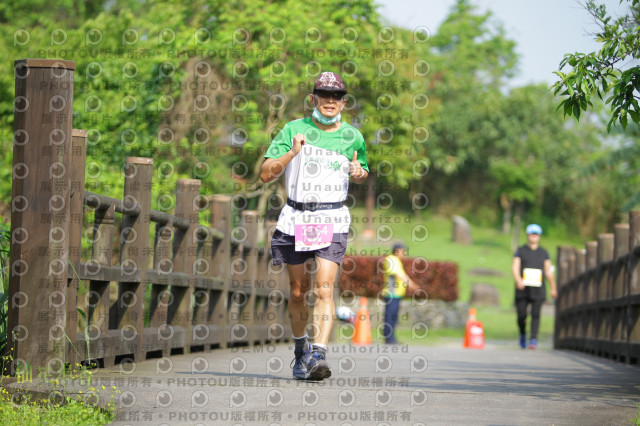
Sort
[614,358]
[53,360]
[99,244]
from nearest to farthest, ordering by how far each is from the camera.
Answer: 1. [53,360]
2. [99,244]
3. [614,358]

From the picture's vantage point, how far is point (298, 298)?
6906 millimetres

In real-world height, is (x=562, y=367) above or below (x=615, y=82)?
below

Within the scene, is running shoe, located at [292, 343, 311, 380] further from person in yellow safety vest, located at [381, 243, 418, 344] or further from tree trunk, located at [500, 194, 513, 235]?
tree trunk, located at [500, 194, 513, 235]

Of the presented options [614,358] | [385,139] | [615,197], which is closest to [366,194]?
[615,197]

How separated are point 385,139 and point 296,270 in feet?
53.6

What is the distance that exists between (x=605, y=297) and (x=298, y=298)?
262 inches

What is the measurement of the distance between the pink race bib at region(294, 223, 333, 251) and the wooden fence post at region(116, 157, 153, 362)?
4.37 ft

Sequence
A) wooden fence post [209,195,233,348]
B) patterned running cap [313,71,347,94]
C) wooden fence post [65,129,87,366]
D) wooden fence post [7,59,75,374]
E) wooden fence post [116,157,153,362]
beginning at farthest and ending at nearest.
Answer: wooden fence post [209,195,233,348] < wooden fence post [116,157,153,362] < patterned running cap [313,71,347,94] < wooden fence post [65,129,87,366] < wooden fence post [7,59,75,374]

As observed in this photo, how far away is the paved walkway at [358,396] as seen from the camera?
Result: 192 inches

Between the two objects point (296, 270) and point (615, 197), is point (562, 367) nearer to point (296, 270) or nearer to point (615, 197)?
point (296, 270)

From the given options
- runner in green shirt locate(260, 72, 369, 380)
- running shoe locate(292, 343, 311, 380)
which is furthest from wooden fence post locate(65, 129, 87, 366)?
running shoe locate(292, 343, 311, 380)

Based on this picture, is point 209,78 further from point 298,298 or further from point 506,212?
point 506,212

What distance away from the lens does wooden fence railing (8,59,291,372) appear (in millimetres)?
5637

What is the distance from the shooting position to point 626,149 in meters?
30.1
